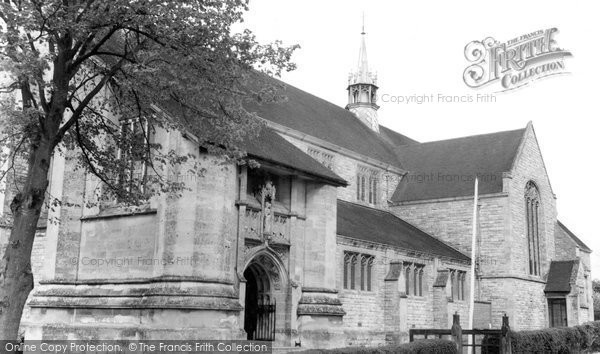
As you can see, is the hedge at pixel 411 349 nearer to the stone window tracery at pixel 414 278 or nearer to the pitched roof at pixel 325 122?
the stone window tracery at pixel 414 278

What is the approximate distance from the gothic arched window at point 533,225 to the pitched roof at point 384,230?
506cm

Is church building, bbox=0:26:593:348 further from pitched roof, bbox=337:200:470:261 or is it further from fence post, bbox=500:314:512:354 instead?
fence post, bbox=500:314:512:354

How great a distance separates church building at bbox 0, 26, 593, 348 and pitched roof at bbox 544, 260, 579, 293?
96 millimetres

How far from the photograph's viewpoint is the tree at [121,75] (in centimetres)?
1283

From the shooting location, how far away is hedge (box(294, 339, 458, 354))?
15.2 metres

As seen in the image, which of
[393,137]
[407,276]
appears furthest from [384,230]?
[393,137]

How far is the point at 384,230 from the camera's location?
34031 mm

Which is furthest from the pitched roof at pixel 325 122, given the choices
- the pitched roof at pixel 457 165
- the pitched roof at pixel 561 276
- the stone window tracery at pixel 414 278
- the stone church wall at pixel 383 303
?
the pitched roof at pixel 561 276

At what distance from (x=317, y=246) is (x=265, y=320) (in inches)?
112

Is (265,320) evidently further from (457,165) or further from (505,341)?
(457,165)

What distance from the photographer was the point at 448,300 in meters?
32.2

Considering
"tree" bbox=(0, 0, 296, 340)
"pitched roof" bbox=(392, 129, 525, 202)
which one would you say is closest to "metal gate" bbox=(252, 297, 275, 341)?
"tree" bbox=(0, 0, 296, 340)

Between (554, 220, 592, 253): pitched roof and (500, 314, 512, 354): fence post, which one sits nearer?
(500, 314, 512, 354): fence post

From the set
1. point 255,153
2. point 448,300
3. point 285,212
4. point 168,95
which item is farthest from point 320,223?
point 448,300
